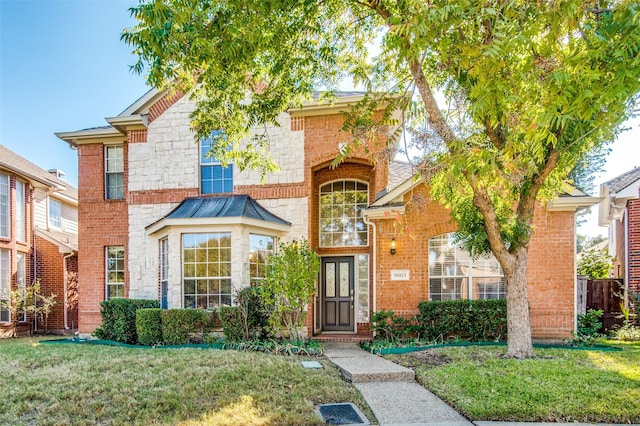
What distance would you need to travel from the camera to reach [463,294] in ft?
36.0

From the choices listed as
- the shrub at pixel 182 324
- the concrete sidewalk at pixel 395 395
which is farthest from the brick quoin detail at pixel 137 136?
the concrete sidewalk at pixel 395 395

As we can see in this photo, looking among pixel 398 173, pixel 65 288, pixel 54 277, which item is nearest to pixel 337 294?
pixel 398 173

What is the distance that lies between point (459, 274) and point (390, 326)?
2.23 m

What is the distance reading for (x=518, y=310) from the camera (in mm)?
7715

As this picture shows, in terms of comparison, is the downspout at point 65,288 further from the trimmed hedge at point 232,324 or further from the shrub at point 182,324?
the trimmed hedge at point 232,324

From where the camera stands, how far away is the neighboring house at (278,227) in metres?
10.9

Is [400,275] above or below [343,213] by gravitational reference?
below

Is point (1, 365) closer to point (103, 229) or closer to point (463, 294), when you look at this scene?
point (103, 229)

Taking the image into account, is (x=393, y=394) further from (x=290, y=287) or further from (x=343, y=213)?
(x=343, y=213)

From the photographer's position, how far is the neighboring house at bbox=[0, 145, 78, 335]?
15.4 metres

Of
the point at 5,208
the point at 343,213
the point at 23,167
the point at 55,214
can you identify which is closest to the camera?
the point at 343,213

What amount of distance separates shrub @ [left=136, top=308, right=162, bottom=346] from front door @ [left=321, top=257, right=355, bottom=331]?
459 centimetres

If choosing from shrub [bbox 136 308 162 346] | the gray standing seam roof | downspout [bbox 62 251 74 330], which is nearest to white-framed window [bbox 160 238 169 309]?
the gray standing seam roof

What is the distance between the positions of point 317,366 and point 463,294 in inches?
195
